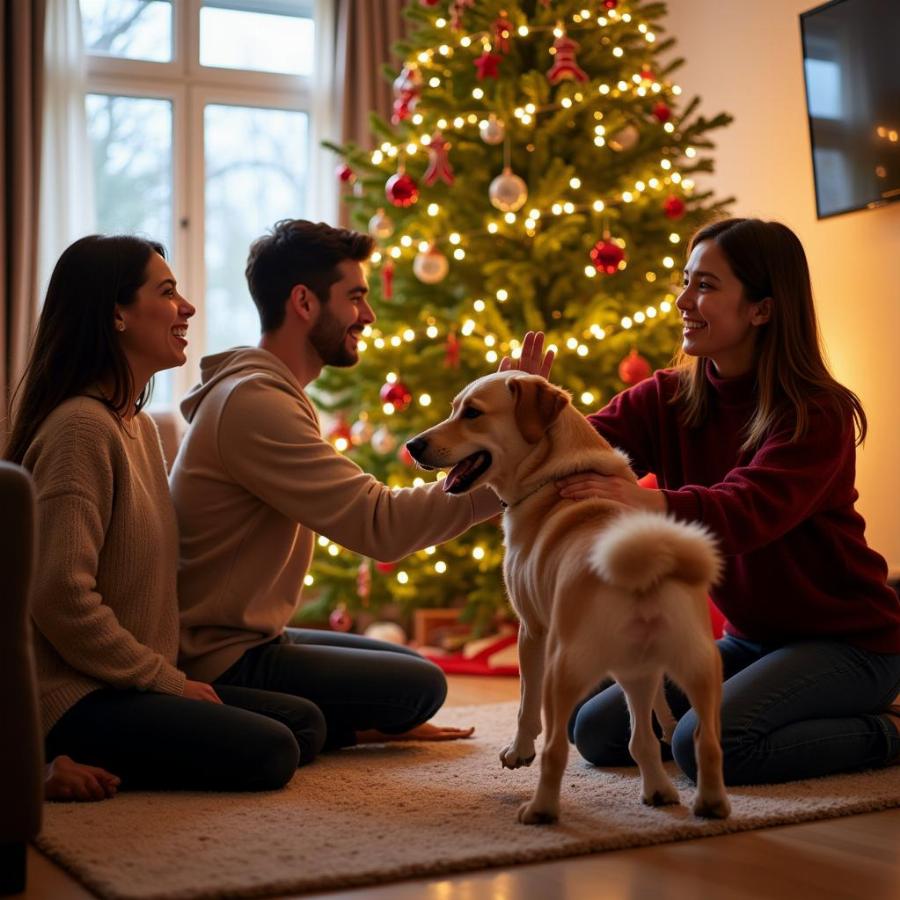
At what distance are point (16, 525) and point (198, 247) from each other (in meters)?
4.18

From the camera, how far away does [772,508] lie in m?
2.10

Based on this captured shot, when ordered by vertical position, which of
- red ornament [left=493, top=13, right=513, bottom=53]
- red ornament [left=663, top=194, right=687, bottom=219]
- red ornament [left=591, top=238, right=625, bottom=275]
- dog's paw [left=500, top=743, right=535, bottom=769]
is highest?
red ornament [left=493, top=13, right=513, bottom=53]

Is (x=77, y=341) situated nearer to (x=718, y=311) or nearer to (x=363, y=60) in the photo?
(x=718, y=311)

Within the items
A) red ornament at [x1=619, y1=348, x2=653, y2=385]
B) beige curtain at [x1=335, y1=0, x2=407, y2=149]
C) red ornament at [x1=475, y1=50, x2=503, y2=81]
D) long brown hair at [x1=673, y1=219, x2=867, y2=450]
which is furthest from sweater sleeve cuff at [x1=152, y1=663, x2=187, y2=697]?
beige curtain at [x1=335, y1=0, x2=407, y2=149]

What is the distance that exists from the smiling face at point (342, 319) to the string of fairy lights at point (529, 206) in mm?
1601

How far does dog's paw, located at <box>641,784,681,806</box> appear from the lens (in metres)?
1.98

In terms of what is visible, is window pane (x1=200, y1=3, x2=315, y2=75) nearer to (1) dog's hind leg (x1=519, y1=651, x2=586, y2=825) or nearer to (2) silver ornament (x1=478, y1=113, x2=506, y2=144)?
(2) silver ornament (x1=478, y1=113, x2=506, y2=144)

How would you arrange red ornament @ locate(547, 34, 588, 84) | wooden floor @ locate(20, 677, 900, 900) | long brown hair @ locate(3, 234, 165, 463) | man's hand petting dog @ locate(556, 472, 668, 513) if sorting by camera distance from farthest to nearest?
red ornament @ locate(547, 34, 588, 84) < long brown hair @ locate(3, 234, 165, 463) < man's hand petting dog @ locate(556, 472, 668, 513) < wooden floor @ locate(20, 677, 900, 900)

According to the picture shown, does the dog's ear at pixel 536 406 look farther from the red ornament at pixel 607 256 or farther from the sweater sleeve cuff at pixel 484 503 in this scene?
the red ornament at pixel 607 256

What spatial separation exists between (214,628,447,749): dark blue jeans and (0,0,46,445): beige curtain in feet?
9.30

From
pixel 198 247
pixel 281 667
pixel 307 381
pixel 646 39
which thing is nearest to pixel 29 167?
pixel 198 247

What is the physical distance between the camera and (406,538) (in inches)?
91.6

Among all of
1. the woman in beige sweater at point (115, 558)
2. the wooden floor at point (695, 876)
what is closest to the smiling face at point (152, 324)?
the woman in beige sweater at point (115, 558)

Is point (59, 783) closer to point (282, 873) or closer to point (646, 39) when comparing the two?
point (282, 873)
